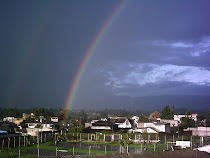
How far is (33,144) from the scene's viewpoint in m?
33.3

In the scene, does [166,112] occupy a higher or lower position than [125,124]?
higher

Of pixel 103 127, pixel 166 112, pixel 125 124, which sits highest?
pixel 166 112

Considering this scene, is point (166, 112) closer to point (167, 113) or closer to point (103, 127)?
point (167, 113)

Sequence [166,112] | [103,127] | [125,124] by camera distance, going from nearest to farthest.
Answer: [103,127], [125,124], [166,112]

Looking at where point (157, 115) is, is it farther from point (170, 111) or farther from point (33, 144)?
point (33, 144)

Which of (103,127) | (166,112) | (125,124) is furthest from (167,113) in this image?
(103,127)

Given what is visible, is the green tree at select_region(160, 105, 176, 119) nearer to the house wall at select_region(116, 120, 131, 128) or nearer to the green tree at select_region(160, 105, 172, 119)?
the green tree at select_region(160, 105, 172, 119)

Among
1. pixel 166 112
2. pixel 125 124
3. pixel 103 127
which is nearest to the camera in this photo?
pixel 103 127

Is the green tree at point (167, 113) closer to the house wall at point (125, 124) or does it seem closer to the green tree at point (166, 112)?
the green tree at point (166, 112)

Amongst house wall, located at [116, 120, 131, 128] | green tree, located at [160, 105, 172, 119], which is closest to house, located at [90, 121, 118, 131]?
house wall, located at [116, 120, 131, 128]

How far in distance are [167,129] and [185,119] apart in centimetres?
1071

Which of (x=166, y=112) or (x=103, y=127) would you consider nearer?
(x=103, y=127)

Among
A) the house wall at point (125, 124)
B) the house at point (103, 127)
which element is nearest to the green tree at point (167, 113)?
the house wall at point (125, 124)

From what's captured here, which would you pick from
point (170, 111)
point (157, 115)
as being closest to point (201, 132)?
point (170, 111)
